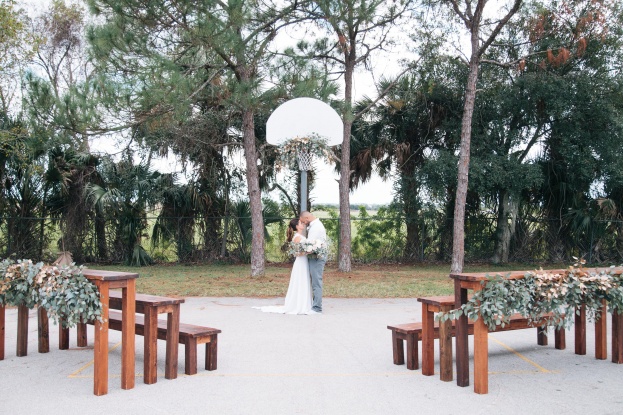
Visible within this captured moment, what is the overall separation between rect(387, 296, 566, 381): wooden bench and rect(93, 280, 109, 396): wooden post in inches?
116

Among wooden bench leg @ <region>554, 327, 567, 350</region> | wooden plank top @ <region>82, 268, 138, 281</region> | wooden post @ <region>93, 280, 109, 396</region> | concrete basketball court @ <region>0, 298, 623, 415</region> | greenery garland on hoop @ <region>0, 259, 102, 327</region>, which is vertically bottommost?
concrete basketball court @ <region>0, 298, 623, 415</region>

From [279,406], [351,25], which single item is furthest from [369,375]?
[351,25]

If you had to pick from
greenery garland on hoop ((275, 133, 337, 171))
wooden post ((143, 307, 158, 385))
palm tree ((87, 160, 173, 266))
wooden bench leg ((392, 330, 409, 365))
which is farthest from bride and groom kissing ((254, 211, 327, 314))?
palm tree ((87, 160, 173, 266))

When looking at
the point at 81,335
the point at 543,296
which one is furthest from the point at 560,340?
the point at 81,335

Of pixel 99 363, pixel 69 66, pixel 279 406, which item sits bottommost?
pixel 279 406

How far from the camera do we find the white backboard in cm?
1102

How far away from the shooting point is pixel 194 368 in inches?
231

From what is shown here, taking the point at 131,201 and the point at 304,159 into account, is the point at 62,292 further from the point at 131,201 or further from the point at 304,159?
the point at 131,201

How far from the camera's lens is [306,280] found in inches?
395

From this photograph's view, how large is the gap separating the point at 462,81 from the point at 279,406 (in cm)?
1621

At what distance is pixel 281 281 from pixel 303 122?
489cm

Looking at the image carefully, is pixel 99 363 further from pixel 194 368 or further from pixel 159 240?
pixel 159 240

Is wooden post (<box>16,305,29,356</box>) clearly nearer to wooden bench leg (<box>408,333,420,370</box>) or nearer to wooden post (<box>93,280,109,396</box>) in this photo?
wooden post (<box>93,280,109,396</box>)

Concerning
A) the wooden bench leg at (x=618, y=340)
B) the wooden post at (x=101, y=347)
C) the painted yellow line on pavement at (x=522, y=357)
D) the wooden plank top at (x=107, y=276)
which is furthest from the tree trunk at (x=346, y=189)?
the wooden post at (x=101, y=347)
